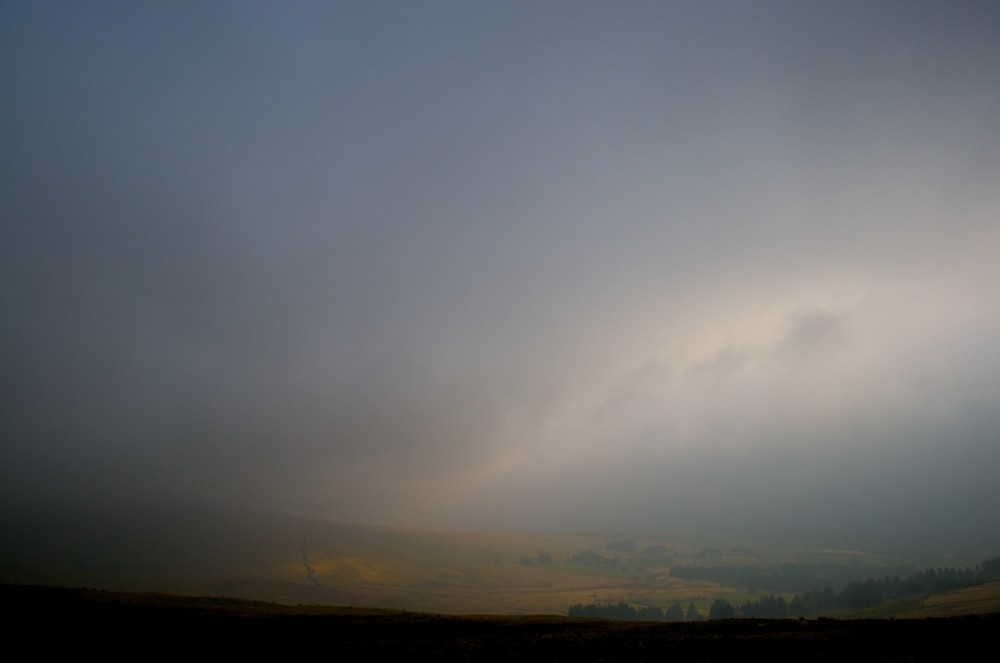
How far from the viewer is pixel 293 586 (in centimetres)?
16262

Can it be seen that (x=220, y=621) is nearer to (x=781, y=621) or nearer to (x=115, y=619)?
(x=115, y=619)

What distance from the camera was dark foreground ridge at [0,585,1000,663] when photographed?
25391 millimetres

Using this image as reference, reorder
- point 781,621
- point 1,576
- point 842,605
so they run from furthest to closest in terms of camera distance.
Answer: point 1,576
point 842,605
point 781,621

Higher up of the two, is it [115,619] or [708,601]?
[115,619]

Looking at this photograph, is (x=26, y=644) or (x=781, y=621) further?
(x=781, y=621)

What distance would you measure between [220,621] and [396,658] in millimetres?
19540

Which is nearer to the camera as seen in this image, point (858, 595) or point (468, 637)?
point (468, 637)

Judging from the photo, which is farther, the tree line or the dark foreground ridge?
the tree line

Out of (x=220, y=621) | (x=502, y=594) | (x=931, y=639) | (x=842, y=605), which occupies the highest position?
(x=931, y=639)

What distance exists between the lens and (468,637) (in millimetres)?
33125

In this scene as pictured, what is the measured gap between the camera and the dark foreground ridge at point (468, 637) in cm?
2539

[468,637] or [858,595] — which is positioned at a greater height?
[468,637]

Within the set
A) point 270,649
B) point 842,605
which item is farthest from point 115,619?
point 842,605

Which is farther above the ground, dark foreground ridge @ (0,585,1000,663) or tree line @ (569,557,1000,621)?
dark foreground ridge @ (0,585,1000,663)
